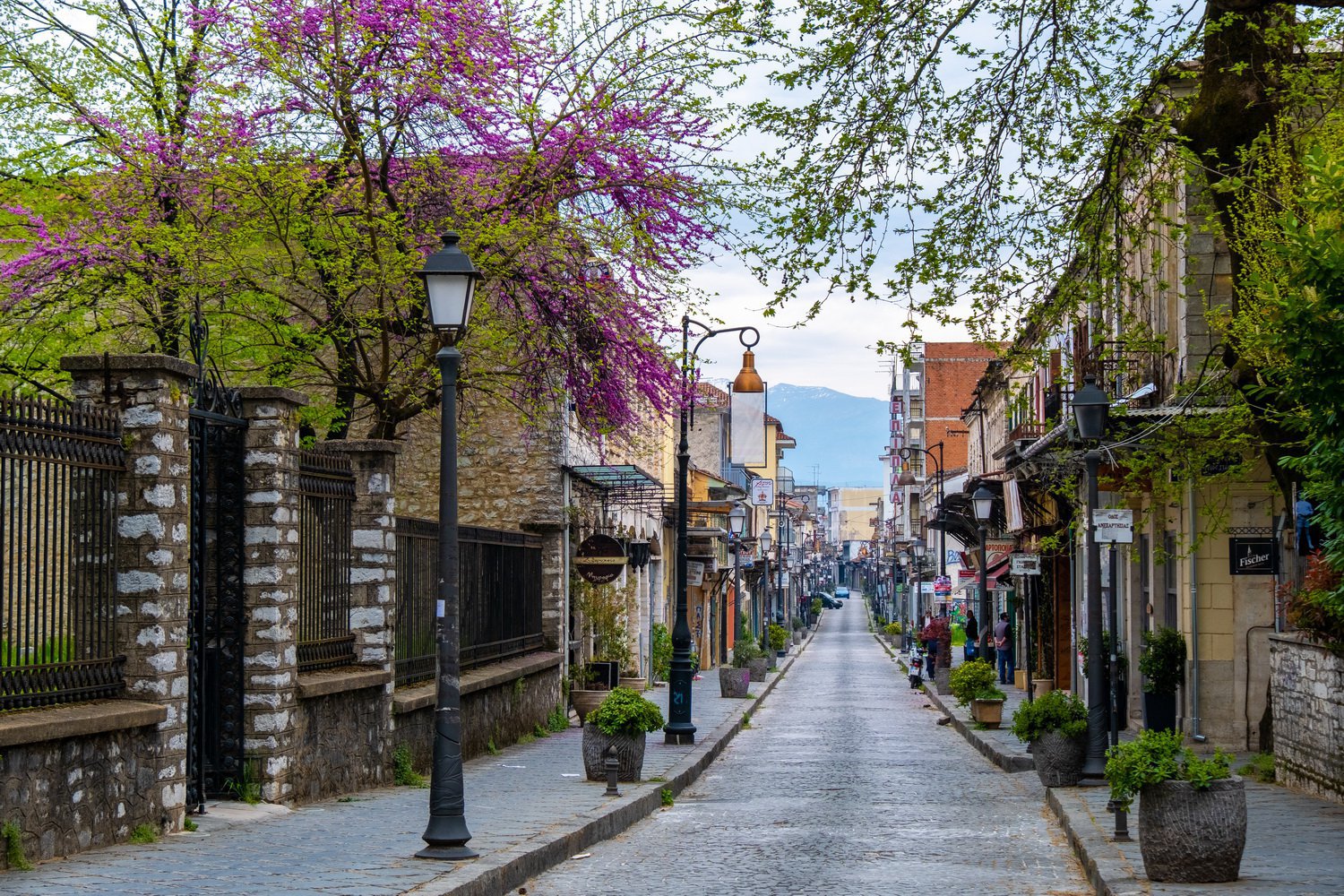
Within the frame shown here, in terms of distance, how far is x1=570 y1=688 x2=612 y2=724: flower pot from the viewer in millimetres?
27641

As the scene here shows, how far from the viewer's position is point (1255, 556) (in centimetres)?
2044

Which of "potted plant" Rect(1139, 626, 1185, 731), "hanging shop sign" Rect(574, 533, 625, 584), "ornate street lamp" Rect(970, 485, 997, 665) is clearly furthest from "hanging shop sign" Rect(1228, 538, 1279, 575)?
"ornate street lamp" Rect(970, 485, 997, 665)

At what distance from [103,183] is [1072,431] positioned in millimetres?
12864

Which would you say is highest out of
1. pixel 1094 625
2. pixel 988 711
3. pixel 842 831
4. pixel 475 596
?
pixel 475 596

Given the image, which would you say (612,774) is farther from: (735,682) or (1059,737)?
(735,682)

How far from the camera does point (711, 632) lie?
6128 centimetres

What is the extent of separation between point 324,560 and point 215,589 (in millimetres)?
1962

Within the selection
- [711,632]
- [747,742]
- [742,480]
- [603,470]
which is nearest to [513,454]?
[603,470]

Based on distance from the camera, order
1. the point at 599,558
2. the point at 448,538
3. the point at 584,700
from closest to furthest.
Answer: the point at 448,538 → the point at 584,700 → the point at 599,558

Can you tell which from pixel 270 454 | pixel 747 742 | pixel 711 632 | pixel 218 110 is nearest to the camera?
pixel 270 454

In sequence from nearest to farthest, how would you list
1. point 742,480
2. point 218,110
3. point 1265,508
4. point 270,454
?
1. point 270,454
2. point 218,110
3. point 1265,508
4. point 742,480

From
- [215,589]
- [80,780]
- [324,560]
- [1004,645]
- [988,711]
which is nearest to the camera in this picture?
[80,780]

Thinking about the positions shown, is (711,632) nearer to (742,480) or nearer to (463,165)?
(742,480)

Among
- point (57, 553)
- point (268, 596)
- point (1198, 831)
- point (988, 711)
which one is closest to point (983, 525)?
point (988, 711)
